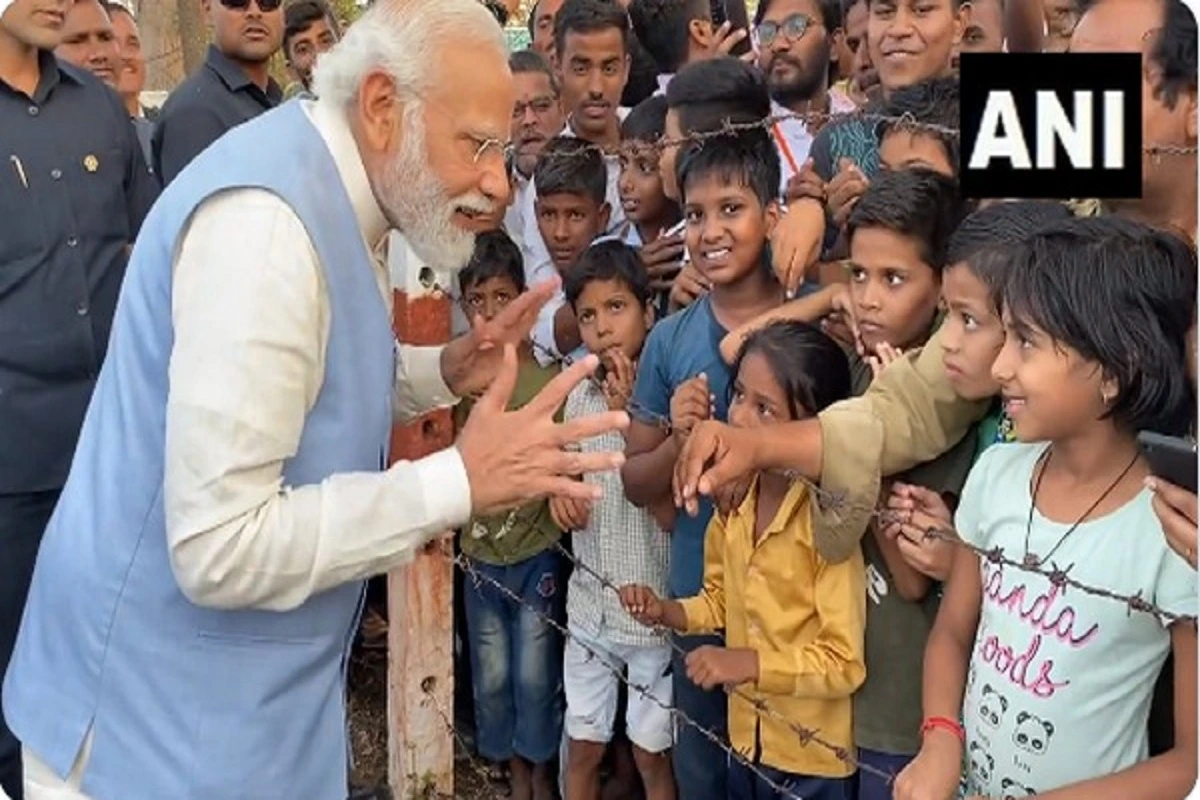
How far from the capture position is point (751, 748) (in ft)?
9.35

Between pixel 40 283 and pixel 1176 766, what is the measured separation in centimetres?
281

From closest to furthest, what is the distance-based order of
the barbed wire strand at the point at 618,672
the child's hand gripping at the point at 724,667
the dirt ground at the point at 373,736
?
the child's hand gripping at the point at 724,667, the barbed wire strand at the point at 618,672, the dirt ground at the point at 373,736

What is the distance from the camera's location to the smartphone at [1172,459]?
1895mm

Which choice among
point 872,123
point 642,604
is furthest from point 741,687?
point 872,123

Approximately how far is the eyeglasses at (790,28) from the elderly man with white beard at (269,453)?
2397mm

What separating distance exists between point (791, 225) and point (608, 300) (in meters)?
0.61

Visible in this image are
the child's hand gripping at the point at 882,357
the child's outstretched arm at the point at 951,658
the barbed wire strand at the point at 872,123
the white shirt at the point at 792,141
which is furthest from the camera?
the white shirt at the point at 792,141

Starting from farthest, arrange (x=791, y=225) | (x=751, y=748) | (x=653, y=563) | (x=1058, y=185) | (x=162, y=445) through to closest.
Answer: (x=653, y=563)
(x=791, y=225)
(x=751, y=748)
(x=1058, y=185)
(x=162, y=445)

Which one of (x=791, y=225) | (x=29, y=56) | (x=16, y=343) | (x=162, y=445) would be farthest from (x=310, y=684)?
(x=29, y=56)

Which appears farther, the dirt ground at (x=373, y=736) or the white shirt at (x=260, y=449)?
the dirt ground at (x=373, y=736)

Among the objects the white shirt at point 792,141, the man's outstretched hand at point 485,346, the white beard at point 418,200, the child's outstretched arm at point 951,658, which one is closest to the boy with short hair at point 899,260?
the child's outstretched arm at point 951,658

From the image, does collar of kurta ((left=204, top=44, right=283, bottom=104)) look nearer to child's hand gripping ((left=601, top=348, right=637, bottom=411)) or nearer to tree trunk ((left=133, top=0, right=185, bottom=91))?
child's hand gripping ((left=601, top=348, right=637, bottom=411))

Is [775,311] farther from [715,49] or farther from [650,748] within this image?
[715,49]

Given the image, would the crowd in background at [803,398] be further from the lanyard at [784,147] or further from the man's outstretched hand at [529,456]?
the man's outstretched hand at [529,456]
